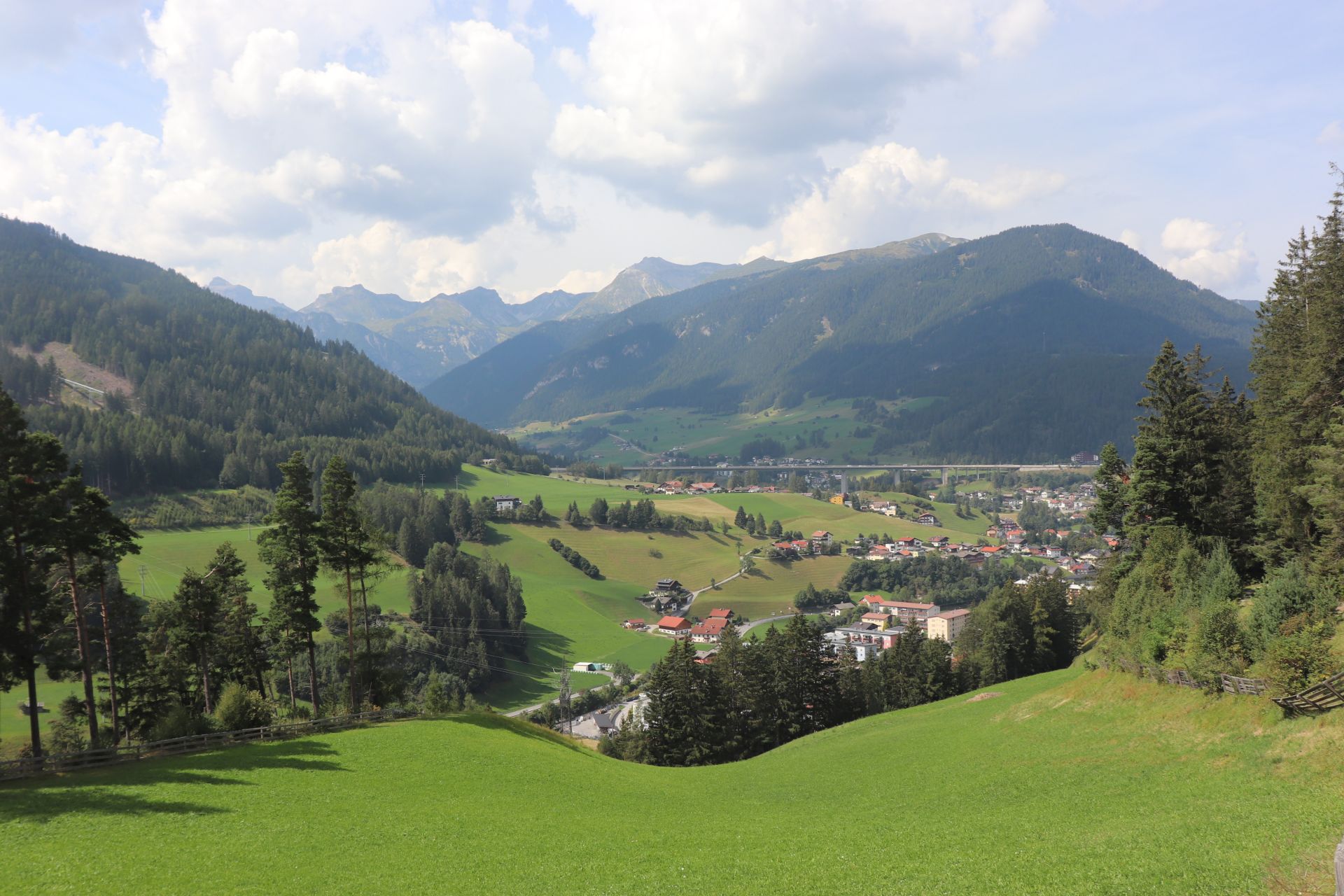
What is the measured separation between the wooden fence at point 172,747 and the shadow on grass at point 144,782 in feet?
2.28

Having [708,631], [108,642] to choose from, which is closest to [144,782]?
[108,642]

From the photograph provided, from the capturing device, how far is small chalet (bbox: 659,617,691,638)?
13638 cm

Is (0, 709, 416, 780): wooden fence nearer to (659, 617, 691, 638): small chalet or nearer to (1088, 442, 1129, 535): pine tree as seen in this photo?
(1088, 442, 1129, 535): pine tree

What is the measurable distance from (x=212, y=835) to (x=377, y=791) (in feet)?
20.9

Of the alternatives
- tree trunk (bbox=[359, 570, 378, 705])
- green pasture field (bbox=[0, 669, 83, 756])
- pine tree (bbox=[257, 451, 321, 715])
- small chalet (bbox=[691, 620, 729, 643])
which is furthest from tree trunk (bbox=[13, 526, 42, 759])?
small chalet (bbox=[691, 620, 729, 643])

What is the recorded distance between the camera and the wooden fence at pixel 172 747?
26.2 m

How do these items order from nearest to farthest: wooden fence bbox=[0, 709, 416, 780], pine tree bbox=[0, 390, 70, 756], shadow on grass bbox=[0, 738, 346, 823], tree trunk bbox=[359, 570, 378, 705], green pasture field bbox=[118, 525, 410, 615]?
shadow on grass bbox=[0, 738, 346, 823] → wooden fence bbox=[0, 709, 416, 780] → pine tree bbox=[0, 390, 70, 756] → tree trunk bbox=[359, 570, 378, 705] → green pasture field bbox=[118, 525, 410, 615]

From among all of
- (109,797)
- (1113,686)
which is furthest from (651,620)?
(109,797)

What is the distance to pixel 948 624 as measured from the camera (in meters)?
136

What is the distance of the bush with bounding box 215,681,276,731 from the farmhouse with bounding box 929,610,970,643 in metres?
121

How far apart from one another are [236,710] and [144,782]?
8.20m

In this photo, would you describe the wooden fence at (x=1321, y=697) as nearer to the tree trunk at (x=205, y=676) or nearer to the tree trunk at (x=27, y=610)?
the tree trunk at (x=27, y=610)

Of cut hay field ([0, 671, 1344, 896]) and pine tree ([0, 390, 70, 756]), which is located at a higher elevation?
pine tree ([0, 390, 70, 756])

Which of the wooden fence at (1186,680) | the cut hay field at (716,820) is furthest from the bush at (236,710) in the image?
the wooden fence at (1186,680)
